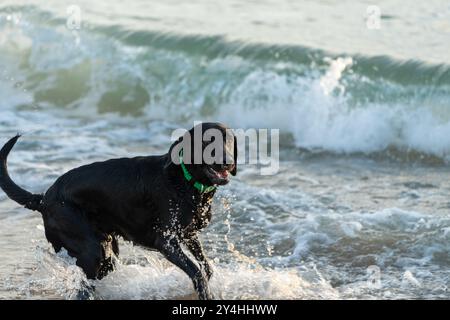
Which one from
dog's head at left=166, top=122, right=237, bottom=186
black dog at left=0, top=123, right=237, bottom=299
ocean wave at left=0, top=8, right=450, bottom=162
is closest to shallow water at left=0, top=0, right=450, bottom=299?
ocean wave at left=0, top=8, right=450, bottom=162

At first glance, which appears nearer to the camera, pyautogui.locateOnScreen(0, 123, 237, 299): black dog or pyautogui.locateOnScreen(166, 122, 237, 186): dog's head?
pyautogui.locateOnScreen(166, 122, 237, 186): dog's head

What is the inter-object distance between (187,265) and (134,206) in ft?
1.83

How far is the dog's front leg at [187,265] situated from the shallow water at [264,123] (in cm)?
42

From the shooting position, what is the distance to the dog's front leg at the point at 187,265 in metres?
6.08

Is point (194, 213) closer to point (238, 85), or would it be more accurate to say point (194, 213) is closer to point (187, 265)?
point (187, 265)

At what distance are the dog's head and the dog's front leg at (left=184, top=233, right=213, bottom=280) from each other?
1.75 feet

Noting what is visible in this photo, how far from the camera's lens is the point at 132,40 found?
15.3m

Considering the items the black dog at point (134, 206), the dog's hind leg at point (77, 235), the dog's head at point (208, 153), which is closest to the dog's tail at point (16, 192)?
the black dog at point (134, 206)

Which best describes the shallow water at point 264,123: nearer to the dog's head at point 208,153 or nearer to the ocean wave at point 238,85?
the ocean wave at point 238,85

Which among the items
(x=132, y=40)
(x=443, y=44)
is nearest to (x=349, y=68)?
(x=443, y=44)

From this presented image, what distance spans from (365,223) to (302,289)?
157 centimetres

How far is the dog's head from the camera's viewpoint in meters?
5.91

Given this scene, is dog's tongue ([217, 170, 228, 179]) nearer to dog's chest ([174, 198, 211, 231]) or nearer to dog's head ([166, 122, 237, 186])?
dog's head ([166, 122, 237, 186])
